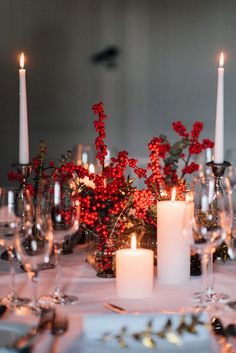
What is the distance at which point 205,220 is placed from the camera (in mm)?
1140

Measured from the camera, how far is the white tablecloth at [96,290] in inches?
43.9

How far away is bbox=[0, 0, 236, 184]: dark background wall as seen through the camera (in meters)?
3.67

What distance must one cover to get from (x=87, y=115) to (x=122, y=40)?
48cm

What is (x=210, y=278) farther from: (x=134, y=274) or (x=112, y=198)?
(x=112, y=198)

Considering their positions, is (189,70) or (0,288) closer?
(0,288)

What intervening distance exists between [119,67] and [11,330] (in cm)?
294

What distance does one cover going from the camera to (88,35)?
3.71m

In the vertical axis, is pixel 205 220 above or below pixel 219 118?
below

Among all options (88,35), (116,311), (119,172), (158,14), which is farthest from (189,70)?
(116,311)

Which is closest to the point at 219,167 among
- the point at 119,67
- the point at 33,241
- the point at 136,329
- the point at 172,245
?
the point at 172,245

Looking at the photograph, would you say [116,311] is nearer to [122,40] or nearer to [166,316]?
[166,316]

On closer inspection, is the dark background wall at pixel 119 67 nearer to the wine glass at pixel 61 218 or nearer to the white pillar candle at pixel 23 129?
the white pillar candle at pixel 23 129

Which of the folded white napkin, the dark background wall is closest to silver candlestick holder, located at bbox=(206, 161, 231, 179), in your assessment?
the folded white napkin

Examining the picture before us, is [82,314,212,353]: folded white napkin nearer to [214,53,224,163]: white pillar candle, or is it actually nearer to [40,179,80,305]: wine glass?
[40,179,80,305]: wine glass
